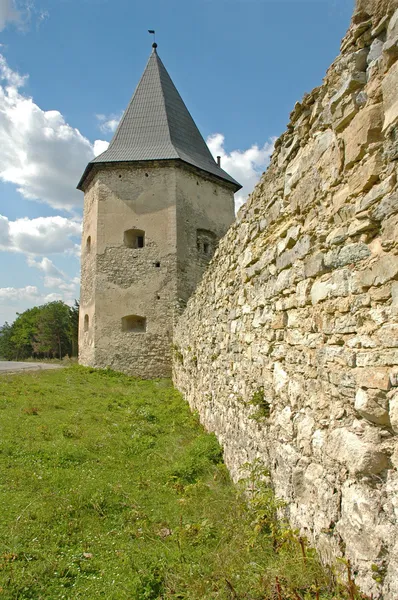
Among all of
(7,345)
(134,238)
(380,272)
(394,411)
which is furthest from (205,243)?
(7,345)

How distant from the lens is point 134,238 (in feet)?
44.9

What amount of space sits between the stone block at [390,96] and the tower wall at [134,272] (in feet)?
36.7

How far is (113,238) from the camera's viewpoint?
522 inches

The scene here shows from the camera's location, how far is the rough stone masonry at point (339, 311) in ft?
5.72

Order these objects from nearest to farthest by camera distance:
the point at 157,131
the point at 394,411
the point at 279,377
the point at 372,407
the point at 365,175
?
the point at 394,411, the point at 372,407, the point at 365,175, the point at 279,377, the point at 157,131

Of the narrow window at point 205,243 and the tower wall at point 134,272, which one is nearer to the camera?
the tower wall at point 134,272

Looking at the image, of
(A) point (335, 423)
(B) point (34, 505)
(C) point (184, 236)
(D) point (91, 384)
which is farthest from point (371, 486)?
(C) point (184, 236)

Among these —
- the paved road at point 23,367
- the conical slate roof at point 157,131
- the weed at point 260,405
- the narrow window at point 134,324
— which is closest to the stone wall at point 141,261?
the narrow window at point 134,324

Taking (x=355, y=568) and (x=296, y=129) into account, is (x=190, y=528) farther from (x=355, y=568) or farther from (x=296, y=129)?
(x=296, y=129)

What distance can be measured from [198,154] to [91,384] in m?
9.45

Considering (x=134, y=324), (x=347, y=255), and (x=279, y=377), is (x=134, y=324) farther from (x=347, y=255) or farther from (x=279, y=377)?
(x=347, y=255)

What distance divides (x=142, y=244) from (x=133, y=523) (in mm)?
11332

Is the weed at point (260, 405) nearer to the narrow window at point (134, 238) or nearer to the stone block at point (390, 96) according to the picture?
→ the stone block at point (390, 96)

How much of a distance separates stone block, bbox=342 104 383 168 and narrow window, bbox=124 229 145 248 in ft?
38.4
